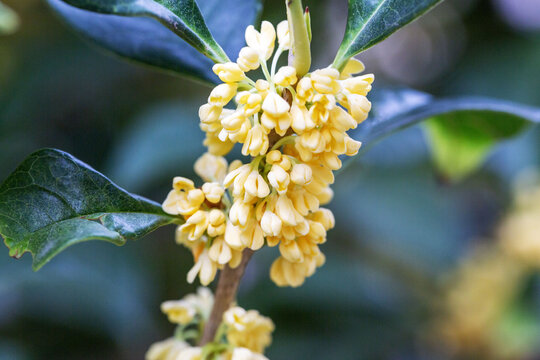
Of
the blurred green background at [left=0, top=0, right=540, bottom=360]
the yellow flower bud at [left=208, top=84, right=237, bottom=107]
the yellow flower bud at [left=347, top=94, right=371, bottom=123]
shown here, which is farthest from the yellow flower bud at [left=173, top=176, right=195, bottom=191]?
the blurred green background at [left=0, top=0, right=540, bottom=360]

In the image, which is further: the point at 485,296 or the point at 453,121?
the point at 485,296

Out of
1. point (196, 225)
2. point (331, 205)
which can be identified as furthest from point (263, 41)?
point (331, 205)

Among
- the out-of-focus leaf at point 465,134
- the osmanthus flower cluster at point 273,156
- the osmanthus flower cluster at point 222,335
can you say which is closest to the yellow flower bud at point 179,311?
the osmanthus flower cluster at point 222,335

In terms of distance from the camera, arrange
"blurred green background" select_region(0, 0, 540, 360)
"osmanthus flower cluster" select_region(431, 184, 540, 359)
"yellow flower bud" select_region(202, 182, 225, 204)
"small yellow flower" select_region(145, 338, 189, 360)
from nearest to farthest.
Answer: "yellow flower bud" select_region(202, 182, 225, 204) → "small yellow flower" select_region(145, 338, 189, 360) → "blurred green background" select_region(0, 0, 540, 360) → "osmanthus flower cluster" select_region(431, 184, 540, 359)

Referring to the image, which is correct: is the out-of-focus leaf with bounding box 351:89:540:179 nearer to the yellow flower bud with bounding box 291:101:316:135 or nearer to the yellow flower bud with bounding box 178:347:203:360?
the yellow flower bud with bounding box 291:101:316:135

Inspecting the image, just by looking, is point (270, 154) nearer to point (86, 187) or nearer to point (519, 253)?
point (86, 187)

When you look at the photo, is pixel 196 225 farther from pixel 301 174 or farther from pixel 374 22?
pixel 374 22
